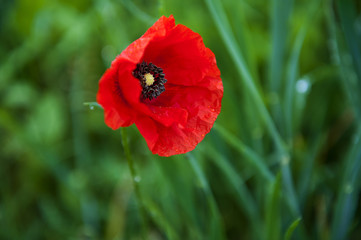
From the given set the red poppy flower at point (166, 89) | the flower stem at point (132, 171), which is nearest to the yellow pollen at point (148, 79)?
the red poppy flower at point (166, 89)

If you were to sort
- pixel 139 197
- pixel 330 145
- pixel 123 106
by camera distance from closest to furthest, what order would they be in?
pixel 123 106 → pixel 139 197 → pixel 330 145

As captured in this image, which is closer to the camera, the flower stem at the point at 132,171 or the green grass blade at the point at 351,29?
the flower stem at the point at 132,171

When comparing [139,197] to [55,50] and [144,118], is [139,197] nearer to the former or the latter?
[144,118]

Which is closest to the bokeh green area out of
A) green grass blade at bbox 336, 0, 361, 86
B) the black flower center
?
green grass blade at bbox 336, 0, 361, 86

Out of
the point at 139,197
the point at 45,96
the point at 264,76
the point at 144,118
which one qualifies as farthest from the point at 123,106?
the point at 264,76

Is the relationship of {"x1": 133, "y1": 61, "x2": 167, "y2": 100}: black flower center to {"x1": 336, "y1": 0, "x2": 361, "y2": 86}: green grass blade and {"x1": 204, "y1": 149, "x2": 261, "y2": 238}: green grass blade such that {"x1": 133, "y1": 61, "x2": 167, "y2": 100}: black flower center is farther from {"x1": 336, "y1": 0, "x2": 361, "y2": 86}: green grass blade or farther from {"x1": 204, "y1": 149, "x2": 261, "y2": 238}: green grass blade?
{"x1": 336, "y1": 0, "x2": 361, "y2": 86}: green grass blade

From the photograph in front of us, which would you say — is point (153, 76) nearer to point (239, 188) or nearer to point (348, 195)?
point (239, 188)

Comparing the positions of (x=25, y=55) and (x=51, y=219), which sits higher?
(x=25, y=55)

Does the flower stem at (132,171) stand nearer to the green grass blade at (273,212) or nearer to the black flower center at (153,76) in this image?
the black flower center at (153,76)
